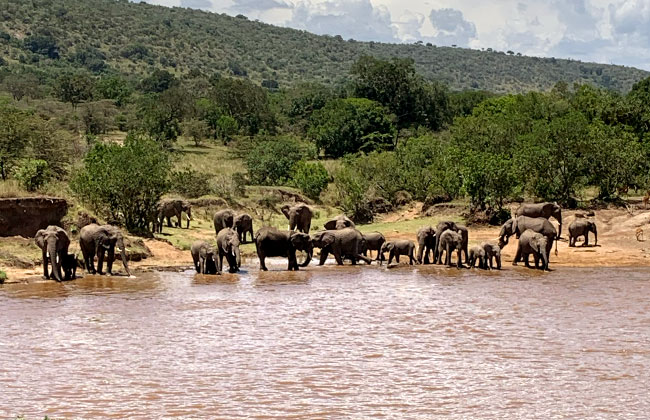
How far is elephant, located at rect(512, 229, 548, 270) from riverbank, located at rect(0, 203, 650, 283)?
0.79 metres

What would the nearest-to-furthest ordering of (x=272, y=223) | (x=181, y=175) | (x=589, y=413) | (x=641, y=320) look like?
(x=589, y=413), (x=641, y=320), (x=272, y=223), (x=181, y=175)

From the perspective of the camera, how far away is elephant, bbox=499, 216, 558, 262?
24.3 metres

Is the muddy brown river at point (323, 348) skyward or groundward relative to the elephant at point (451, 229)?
groundward

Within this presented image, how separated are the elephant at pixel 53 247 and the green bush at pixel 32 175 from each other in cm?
669

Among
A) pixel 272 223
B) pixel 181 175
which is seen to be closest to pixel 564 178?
pixel 272 223

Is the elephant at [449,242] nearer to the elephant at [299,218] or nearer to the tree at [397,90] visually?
the elephant at [299,218]

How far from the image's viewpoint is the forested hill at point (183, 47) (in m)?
110

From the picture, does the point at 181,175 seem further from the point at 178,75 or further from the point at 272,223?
the point at 178,75

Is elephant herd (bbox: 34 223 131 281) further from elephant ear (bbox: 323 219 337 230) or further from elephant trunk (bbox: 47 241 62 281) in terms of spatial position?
elephant ear (bbox: 323 219 337 230)

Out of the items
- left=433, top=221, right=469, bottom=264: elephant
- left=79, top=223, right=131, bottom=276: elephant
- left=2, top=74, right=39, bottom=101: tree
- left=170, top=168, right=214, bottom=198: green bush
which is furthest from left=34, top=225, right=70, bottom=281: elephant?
left=2, top=74, right=39, bottom=101: tree

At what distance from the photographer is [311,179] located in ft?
132

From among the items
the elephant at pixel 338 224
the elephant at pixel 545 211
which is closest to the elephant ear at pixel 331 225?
the elephant at pixel 338 224

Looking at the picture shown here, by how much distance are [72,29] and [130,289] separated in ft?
350

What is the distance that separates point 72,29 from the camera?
387 feet
